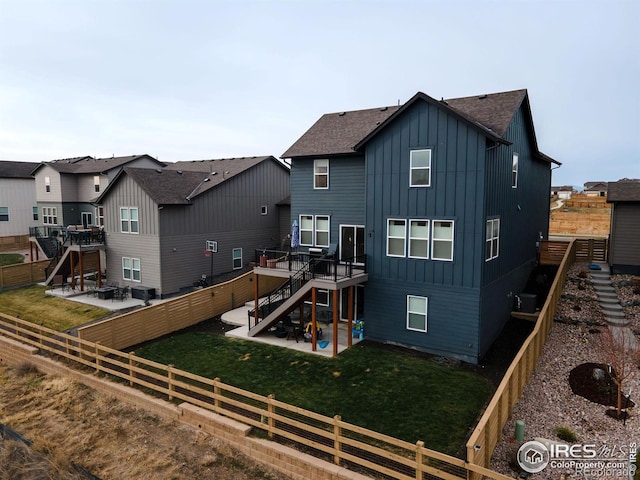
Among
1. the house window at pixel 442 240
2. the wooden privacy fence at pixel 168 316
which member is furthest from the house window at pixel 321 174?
the wooden privacy fence at pixel 168 316

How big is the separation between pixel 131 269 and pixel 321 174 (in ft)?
44.6

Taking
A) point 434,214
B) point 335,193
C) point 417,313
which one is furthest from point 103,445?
point 335,193

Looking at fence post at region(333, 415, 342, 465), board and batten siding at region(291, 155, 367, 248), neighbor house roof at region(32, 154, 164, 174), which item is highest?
neighbor house roof at region(32, 154, 164, 174)

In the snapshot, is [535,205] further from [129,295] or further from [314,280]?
[129,295]

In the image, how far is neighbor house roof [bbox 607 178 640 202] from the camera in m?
20.6

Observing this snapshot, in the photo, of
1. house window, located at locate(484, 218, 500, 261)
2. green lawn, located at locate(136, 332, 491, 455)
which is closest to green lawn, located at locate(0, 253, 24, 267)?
green lawn, located at locate(136, 332, 491, 455)

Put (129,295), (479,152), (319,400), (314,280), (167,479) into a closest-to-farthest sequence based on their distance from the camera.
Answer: (167,479), (319,400), (479,152), (314,280), (129,295)

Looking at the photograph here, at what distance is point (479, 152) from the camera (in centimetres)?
1445

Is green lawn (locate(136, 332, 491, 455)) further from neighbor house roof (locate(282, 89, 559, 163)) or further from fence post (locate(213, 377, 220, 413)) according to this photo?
neighbor house roof (locate(282, 89, 559, 163))

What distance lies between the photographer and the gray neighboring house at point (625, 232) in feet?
68.3

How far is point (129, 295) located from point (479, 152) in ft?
68.2

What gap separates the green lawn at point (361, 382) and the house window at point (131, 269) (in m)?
8.86

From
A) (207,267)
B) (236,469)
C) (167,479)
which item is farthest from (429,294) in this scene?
(207,267)

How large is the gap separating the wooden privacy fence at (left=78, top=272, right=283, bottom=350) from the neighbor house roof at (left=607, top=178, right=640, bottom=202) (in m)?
19.1
